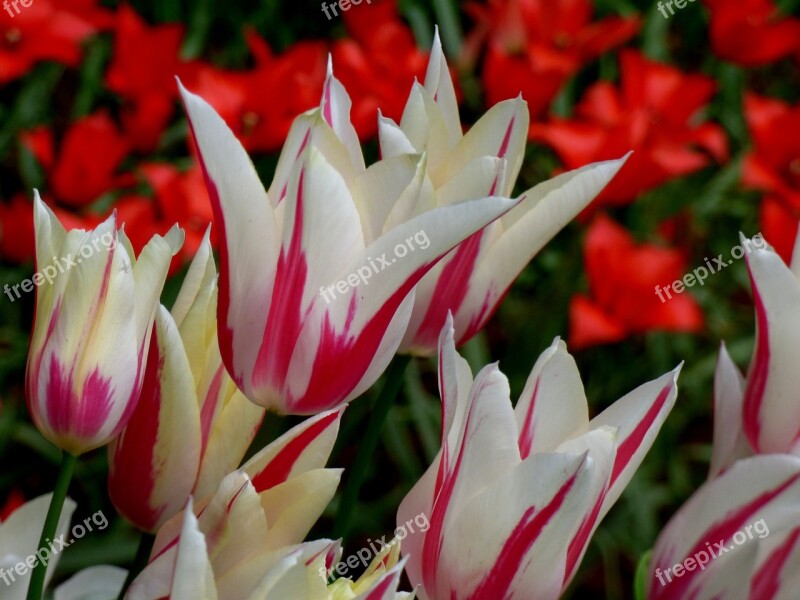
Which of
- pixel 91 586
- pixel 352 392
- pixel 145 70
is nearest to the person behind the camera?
pixel 352 392

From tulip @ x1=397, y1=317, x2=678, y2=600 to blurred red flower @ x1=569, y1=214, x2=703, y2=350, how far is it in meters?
0.57

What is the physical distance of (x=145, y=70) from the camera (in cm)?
110

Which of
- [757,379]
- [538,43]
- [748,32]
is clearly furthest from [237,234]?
[748,32]

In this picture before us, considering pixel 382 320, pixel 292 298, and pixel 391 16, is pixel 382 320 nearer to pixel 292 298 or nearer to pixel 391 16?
pixel 292 298

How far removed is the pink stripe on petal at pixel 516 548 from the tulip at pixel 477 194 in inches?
4.6

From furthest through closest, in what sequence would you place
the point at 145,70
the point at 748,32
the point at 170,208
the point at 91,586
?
the point at 748,32
the point at 145,70
the point at 170,208
the point at 91,586

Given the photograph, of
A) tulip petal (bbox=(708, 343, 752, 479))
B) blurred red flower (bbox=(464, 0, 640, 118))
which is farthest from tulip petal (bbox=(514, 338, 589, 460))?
blurred red flower (bbox=(464, 0, 640, 118))

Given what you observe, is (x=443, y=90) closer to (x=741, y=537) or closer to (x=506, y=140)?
(x=506, y=140)

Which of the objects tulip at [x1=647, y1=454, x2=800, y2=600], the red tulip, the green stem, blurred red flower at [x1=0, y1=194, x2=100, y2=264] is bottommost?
tulip at [x1=647, y1=454, x2=800, y2=600]

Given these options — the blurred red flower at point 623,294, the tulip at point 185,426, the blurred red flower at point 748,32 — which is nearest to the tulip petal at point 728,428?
the tulip at point 185,426

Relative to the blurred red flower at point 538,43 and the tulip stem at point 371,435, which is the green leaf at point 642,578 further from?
the blurred red flower at point 538,43

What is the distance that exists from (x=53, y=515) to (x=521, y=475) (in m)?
0.17

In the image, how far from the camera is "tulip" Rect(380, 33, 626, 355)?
1.53 feet

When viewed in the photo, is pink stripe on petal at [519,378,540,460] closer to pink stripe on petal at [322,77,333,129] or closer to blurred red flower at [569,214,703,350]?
pink stripe on petal at [322,77,333,129]
